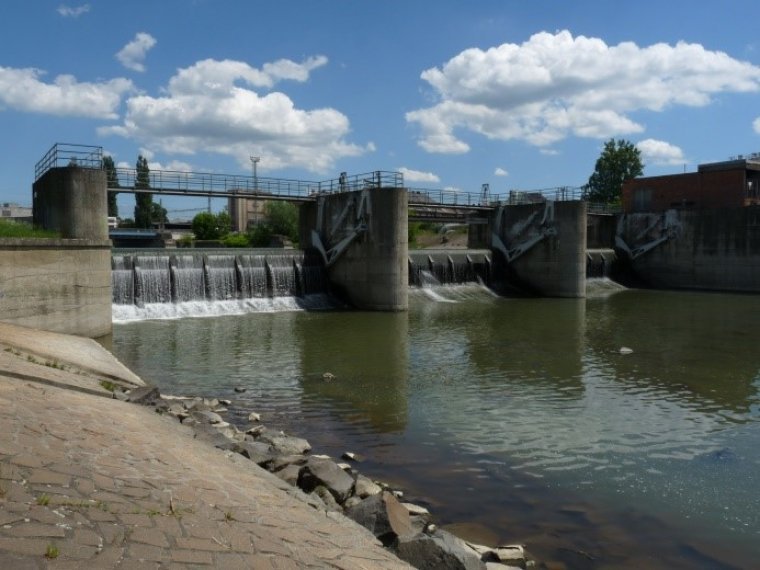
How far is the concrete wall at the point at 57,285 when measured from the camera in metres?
16.0

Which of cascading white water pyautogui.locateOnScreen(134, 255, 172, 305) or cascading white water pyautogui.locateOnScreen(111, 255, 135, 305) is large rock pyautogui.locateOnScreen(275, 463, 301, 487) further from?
cascading white water pyautogui.locateOnScreen(134, 255, 172, 305)

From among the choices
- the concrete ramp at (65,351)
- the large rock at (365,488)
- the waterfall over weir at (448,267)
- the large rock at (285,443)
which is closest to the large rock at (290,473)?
the large rock at (365,488)

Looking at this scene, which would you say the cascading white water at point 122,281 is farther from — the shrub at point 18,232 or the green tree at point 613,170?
the green tree at point 613,170

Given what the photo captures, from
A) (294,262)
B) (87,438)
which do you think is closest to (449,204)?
(294,262)

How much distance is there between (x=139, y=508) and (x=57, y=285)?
47.9 ft

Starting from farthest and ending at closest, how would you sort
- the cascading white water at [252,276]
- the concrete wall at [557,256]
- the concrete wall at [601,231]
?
the concrete wall at [601,231] < the concrete wall at [557,256] < the cascading white water at [252,276]

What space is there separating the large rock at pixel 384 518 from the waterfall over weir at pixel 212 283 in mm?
19810

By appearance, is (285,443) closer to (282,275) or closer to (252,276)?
(252,276)

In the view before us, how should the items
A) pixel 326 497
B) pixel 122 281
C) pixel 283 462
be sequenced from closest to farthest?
pixel 326 497
pixel 283 462
pixel 122 281

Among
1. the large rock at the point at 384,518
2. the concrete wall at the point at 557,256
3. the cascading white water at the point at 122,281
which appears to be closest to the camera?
the large rock at the point at 384,518

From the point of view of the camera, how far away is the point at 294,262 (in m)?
31.0

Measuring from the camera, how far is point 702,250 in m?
43.8

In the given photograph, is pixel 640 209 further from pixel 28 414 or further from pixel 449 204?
pixel 28 414

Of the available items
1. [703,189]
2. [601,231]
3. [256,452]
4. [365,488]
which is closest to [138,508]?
[365,488]
